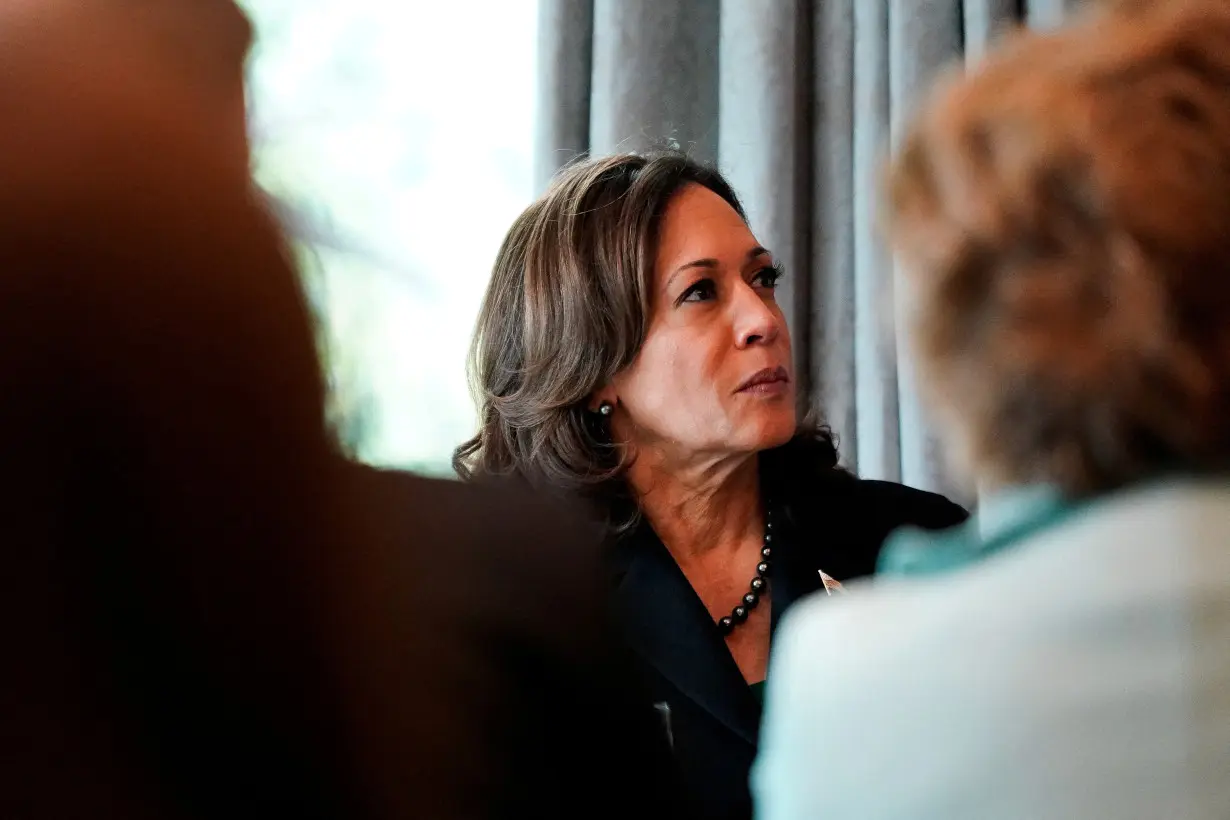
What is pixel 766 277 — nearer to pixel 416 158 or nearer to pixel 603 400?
pixel 603 400

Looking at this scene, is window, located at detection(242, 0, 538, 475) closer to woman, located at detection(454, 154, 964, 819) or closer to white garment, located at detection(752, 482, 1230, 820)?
woman, located at detection(454, 154, 964, 819)

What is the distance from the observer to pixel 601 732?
0.69m

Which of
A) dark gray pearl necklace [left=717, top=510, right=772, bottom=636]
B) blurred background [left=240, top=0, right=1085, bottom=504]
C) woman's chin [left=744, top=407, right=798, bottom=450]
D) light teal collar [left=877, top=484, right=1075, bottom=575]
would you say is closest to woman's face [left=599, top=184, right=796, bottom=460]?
woman's chin [left=744, top=407, right=798, bottom=450]

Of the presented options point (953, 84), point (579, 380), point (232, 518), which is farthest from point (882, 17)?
point (232, 518)

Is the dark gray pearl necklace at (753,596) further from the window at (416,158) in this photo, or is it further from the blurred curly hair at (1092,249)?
the blurred curly hair at (1092,249)

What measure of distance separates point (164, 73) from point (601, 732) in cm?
47

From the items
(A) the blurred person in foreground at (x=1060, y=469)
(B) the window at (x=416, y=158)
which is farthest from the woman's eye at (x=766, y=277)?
(A) the blurred person in foreground at (x=1060, y=469)

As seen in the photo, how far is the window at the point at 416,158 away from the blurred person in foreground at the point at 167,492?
36.3 inches

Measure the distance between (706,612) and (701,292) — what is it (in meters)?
0.40

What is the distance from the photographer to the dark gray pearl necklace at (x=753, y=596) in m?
1.23

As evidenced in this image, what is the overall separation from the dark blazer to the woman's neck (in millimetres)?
59

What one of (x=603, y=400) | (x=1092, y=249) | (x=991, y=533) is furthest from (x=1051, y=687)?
(x=603, y=400)

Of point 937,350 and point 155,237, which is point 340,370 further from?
point 937,350

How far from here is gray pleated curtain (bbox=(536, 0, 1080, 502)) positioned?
159cm
